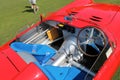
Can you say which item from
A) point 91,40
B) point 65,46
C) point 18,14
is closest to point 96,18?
point 91,40

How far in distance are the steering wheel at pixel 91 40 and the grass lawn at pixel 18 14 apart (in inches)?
159

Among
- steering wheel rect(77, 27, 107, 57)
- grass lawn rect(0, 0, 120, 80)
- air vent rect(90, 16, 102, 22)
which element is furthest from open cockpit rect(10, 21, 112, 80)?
grass lawn rect(0, 0, 120, 80)

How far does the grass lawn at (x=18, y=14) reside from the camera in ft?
29.7

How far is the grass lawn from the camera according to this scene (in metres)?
9.05

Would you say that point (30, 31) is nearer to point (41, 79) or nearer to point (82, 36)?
point (82, 36)

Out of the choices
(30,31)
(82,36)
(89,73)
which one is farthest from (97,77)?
(30,31)

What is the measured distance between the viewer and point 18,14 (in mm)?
10609

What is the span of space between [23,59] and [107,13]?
2359 mm

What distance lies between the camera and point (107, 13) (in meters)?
5.64

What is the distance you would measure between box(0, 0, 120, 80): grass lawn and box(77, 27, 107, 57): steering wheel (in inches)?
159

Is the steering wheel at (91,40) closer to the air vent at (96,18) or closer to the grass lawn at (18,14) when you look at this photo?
the air vent at (96,18)

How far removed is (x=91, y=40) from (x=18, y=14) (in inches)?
250

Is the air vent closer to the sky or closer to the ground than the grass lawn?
closer to the sky

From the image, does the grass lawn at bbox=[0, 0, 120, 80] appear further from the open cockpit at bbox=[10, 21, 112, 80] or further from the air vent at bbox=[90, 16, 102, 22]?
the air vent at bbox=[90, 16, 102, 22]
